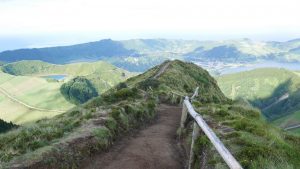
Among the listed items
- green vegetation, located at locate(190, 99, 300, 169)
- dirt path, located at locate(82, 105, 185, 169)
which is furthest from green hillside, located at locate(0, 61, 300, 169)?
dirt path, located at locate(82, 105, 185, 169)

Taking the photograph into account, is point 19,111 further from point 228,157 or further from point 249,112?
point 228,157

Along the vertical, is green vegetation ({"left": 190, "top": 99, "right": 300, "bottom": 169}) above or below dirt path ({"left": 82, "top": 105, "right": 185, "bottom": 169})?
above

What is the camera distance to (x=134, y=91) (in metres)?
37.3

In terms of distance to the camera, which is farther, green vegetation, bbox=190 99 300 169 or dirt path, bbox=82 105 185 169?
dirt path, bbox=82 105 185 169

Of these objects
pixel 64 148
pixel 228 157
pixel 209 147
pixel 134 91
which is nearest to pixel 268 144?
pixel 209 147

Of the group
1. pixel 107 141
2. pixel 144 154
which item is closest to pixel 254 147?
pixel 144 154

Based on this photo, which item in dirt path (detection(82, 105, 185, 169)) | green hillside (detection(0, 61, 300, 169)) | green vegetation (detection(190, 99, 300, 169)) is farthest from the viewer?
dirt path (detection(82, 105, 185, 169))

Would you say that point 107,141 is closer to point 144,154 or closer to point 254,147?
point 144,154

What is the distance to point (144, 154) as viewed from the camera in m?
17.3

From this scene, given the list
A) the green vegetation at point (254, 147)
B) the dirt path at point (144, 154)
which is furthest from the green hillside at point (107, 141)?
the dirt path at point (144, 154)

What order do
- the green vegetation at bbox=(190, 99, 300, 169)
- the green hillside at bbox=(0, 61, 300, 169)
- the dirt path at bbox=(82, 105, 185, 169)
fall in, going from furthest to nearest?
the dirt path at bbox=(82, 105, 185, 169)
the green hillside at bbox=(0, 61, 300, 169)
the green vegetation at bbox=(190, 99, 300, 169)

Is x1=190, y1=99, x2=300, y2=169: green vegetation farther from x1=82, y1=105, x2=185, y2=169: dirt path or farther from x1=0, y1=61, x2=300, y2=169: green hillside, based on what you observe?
x1=82, y1=105, x2=185, y2=169: dirt path

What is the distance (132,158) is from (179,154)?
284cm

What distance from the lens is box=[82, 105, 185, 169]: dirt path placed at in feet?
51.0
